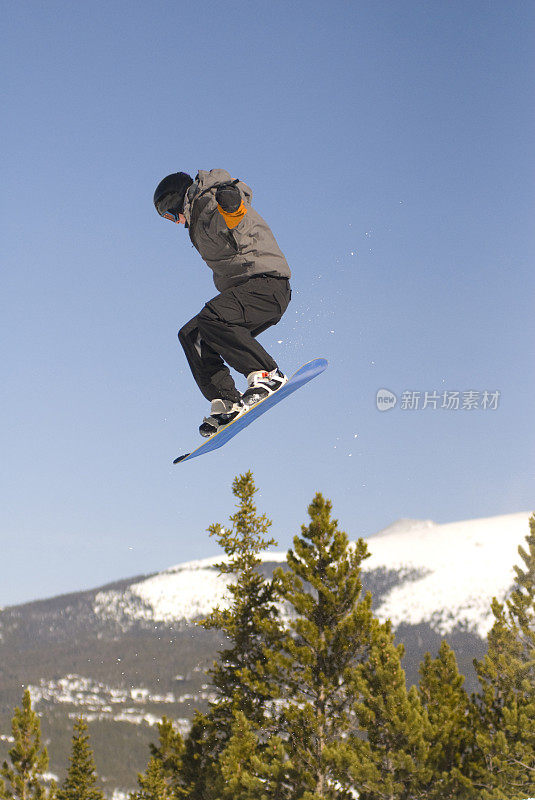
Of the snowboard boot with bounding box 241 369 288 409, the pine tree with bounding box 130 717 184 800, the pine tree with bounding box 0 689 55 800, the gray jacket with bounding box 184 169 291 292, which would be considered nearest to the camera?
the gray jacket with bounding box 184 169 291 292

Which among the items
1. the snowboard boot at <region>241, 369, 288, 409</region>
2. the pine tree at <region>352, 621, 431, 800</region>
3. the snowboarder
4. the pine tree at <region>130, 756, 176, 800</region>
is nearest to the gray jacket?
the snowboarder

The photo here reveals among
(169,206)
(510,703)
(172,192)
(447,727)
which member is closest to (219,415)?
(169,206)

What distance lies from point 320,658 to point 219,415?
19742 millimetres

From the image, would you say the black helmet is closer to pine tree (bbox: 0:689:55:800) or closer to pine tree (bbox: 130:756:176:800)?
pine tree (bbox: 130:756:176:800)

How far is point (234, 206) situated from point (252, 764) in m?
20.7

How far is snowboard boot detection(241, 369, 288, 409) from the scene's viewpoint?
689cm

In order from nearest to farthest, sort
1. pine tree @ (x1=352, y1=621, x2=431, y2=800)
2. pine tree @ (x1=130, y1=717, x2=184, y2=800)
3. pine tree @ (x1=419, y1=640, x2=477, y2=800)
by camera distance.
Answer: pine tree @ (x1=352, y1=621, x2=431, y2=800)
pine tree @ (x1=419, y1=640, x2=477, y2=800)
pine tree @ (x1=130, y1=717, x2=184, y2=800)

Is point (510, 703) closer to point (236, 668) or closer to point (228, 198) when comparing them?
point (236, 668)

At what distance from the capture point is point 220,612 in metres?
27.5

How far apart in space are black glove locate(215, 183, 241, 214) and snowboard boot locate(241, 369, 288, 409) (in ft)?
5.54

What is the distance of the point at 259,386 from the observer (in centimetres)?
689

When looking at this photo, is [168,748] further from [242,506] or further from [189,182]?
[189,182]

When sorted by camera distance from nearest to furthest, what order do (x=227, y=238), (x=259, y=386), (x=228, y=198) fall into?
(x=228, y=198) < (x=227, y=238) < (x=259, y=386)

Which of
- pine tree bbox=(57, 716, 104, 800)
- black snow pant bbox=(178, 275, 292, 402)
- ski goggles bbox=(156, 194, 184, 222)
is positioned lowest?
pine tree bbox=(57, 716, 104, 800)
